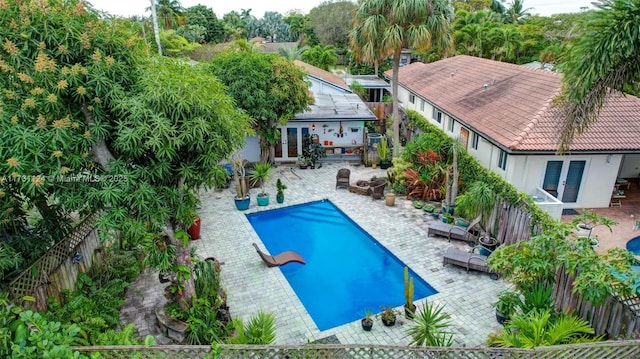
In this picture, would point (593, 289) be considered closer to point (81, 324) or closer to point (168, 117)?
point (168, 117)

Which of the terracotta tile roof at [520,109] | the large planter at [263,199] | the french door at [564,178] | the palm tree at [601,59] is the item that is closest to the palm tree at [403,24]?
the terracotta tile roof at [520,109]

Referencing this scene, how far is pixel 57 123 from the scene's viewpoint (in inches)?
256

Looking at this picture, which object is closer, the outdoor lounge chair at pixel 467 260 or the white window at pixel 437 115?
the outdoor lounge chair at pixel 467 260

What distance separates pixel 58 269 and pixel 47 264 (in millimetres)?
498

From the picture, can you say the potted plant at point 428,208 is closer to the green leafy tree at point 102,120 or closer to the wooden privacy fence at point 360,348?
the wooden privacy fence at point 360,348

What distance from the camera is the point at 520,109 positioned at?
56.1 ft

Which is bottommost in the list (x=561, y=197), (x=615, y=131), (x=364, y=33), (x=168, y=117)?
(x=561, y=197)

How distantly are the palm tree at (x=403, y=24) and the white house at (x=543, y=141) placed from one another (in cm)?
399

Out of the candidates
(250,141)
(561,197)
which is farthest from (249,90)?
(561,197)

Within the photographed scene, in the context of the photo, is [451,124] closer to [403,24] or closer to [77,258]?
[403,24]

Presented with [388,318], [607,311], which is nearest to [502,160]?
[607,311]

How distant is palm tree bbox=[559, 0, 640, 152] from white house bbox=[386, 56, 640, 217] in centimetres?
281

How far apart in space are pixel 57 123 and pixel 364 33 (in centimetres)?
1566

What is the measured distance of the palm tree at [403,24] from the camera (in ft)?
60.0
